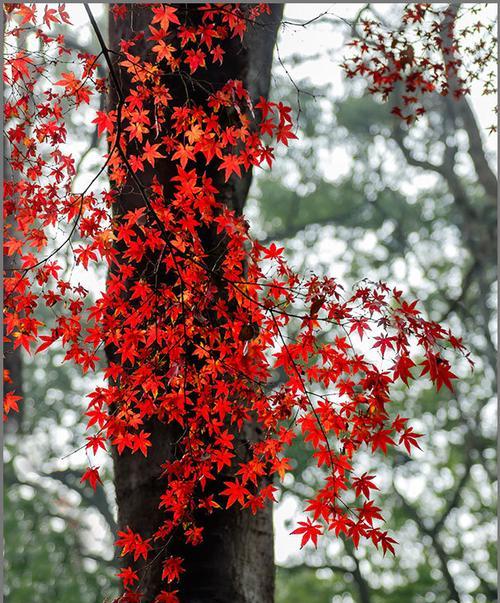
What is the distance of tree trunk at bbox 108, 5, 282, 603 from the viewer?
2.86 meters

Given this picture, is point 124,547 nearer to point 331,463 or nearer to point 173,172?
point 331,463

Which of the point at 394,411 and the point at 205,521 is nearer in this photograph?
the point at 205,521

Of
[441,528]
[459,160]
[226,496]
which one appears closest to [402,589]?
[441,528]

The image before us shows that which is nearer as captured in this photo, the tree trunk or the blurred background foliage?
the tree trunk

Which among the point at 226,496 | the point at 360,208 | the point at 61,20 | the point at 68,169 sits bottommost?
the point at 226,496

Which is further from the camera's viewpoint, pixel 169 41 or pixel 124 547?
pixel 169 41

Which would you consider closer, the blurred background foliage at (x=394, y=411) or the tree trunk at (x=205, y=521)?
the tree trunk at (x=205, y=521)

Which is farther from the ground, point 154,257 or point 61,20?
point 61,20

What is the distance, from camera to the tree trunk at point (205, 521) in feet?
9.39

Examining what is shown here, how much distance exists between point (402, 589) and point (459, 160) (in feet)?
23.2

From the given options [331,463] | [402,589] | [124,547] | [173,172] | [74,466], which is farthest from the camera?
[74,466]

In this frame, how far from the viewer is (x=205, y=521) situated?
2.90 metres

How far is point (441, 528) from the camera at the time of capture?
38.3 feet

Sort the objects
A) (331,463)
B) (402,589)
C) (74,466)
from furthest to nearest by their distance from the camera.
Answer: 1. (74,466)
2. (402,589)
3. (331,463)
